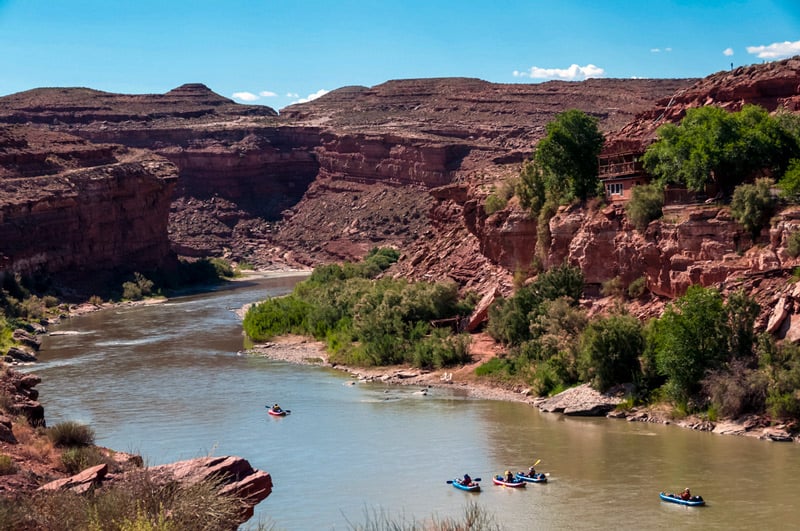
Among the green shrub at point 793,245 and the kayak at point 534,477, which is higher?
the green shrub at point 793,245

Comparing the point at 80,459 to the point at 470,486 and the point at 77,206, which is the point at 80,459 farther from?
the point at 77,206

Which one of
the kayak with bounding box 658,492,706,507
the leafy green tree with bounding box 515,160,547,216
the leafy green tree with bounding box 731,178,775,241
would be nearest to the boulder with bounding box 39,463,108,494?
the kayak with bounding box 658,492,706,507

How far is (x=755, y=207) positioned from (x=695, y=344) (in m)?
5.23

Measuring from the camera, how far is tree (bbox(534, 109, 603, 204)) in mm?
45375

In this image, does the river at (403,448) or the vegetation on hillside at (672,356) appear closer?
the river at (403,448)

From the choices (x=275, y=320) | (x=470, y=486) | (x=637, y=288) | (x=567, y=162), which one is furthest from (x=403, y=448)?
(x=275, y=320)

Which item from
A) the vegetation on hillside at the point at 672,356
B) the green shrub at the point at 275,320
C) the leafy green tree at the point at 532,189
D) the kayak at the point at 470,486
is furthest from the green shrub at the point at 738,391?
the green shrub at the point at 275,320

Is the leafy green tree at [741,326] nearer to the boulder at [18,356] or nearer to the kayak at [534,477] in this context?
the kayak at [534,477]

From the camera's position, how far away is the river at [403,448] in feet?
81.5

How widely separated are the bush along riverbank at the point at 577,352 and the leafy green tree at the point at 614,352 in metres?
0.03

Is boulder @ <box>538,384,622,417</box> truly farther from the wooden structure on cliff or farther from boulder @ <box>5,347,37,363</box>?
boulder @ <box>5,347,37,363</box>

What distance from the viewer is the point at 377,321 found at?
48.4m

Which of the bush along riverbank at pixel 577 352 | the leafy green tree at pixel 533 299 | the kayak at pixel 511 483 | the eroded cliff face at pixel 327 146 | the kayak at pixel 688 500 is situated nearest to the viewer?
the kayak at pixel 688 500

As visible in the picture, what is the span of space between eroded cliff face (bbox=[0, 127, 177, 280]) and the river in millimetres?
30832
